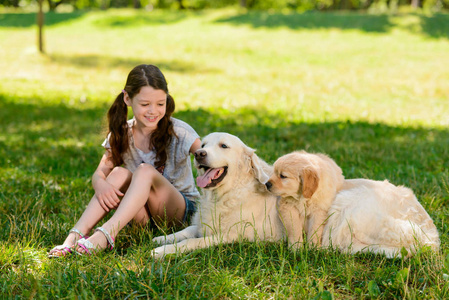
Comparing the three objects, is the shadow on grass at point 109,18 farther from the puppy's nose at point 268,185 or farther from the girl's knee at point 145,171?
the puppy's nose at point 268,185

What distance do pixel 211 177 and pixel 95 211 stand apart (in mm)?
1041

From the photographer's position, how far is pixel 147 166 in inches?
149

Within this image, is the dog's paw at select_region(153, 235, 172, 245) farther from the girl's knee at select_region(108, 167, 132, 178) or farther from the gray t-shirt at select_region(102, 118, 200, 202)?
the gray t-shirt at select_region(102, 118, 200, 202)

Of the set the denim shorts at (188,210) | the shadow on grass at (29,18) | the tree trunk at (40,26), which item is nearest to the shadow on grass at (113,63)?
the tree trunk at (40,26)

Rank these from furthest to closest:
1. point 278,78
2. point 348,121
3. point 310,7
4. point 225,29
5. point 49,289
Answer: point 310,7, point 225,29, point 278,78, point 348,121, point 49,289

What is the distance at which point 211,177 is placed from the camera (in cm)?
351

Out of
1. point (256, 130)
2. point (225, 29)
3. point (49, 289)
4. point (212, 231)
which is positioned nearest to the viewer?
point (49, 289)

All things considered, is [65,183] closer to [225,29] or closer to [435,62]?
[435,62]

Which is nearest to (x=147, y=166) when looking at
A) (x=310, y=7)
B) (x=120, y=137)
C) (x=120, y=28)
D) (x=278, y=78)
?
(x=120, y=137)

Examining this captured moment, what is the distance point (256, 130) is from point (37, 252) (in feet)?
16.6

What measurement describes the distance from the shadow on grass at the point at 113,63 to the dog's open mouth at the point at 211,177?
12179mm

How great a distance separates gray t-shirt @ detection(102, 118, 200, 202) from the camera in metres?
4.25

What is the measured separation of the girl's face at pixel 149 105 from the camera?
392 cm

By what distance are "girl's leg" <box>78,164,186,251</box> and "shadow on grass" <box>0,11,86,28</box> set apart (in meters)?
26.9
